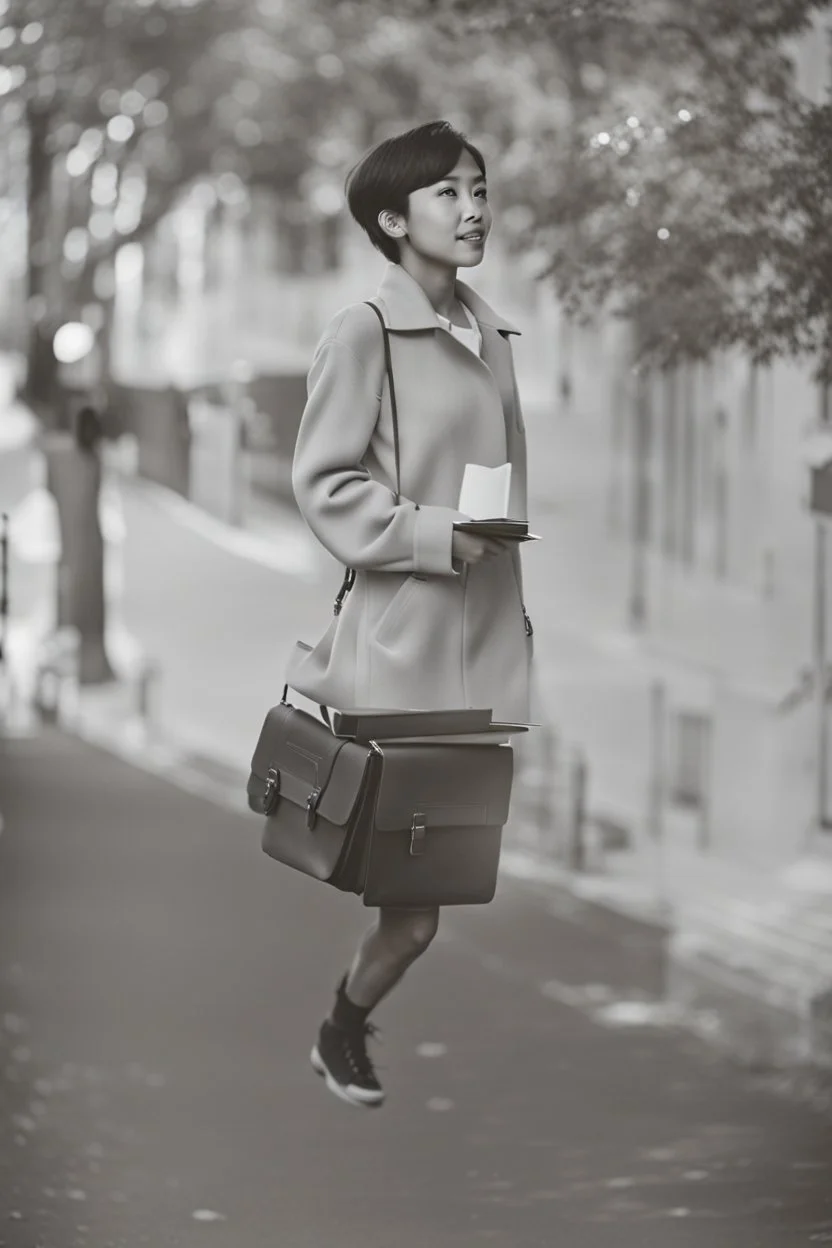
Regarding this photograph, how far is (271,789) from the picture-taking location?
152 inches

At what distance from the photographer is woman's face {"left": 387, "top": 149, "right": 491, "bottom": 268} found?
3.66 metres

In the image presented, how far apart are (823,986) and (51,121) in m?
10.0

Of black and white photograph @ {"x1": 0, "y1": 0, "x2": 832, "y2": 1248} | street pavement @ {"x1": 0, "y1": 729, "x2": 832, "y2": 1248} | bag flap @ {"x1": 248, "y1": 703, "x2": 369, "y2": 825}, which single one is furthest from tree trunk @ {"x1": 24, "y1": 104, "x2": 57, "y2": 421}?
bag flap @ {"x1": 248, "y1": 703, "x2": 369, "y2": 825}

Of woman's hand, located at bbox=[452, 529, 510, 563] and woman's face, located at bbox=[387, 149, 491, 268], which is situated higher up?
woman's face, located at bbox=[387, 149, 491, 268]

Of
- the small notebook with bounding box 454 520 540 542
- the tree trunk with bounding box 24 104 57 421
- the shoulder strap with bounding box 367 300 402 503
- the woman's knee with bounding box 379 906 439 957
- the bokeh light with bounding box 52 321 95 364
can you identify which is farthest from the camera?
the tree trunk with bounding box 24 104 57 421

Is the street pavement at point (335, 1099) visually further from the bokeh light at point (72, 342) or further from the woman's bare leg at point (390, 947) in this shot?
the bokeh light at point (72, 342)

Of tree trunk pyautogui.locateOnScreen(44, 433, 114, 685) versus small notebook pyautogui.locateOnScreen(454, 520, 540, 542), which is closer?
small notebook pyautogui.locateOnScreen(454, 520, 540, 542)

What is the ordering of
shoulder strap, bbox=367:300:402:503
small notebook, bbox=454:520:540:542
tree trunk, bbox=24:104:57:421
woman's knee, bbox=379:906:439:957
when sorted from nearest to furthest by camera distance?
small notebook, bbox=454:520:540:542 < shoulder strap, bbox=367:300:402:503 < woman's knee, bbox=379:906:439:957 < tree trunk, bbox=24:104:57:421

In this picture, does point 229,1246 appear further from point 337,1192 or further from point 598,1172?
Result: point 598,1172

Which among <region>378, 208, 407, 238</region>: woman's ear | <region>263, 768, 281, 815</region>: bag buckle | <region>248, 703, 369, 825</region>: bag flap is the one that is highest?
<region>378, 208, 407, 238</region>: woman's ear

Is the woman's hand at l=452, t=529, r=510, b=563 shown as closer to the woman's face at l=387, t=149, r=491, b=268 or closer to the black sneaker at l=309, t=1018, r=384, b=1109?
the woman's face at l=387, t=149, r=491, b=268

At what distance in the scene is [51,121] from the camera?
16.1 m

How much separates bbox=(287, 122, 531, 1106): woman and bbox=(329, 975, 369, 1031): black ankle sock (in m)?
0.51

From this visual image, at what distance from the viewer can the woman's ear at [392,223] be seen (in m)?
3.71
